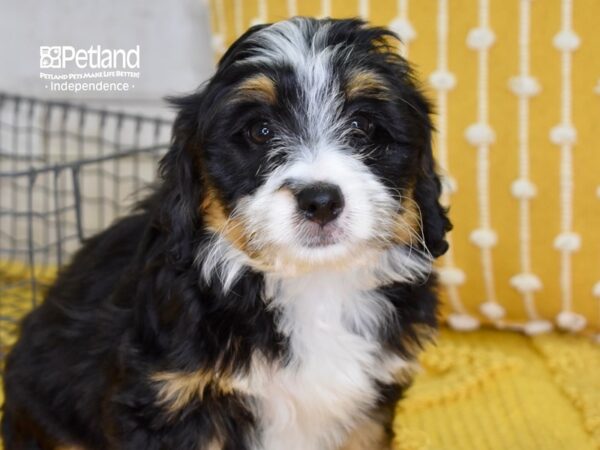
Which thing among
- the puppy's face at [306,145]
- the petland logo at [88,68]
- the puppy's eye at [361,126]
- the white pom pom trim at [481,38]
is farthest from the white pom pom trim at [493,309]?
the petland logo at [88,68]

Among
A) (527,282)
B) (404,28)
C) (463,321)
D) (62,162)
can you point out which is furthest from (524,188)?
(62,162)

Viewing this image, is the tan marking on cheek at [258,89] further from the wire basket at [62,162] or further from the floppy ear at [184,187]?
the wire basket at [62,162]

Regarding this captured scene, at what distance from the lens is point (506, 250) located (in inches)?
126

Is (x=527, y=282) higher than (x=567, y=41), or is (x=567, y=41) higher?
(x=567, y=41)

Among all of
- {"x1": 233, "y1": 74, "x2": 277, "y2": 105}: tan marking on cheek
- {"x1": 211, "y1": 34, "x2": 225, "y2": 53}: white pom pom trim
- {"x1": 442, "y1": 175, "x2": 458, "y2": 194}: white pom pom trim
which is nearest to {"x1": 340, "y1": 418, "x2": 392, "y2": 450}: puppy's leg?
{"x1": 233, "y1": 74, "x2": 277, "y2": 105}: tan marking on cheek

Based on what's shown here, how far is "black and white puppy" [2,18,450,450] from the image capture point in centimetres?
187

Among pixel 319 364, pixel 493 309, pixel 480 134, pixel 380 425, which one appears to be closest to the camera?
pixel 319 364

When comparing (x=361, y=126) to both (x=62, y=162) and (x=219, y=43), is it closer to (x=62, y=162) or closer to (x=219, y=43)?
(x=219, y=43)

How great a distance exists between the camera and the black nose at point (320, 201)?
1.76 meters

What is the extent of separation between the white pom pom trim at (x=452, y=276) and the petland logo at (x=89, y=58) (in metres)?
1.77

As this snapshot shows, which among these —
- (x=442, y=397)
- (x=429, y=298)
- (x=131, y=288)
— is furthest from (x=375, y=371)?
(x=442, y=397)

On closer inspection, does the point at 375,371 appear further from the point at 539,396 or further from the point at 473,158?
the point at 473,158

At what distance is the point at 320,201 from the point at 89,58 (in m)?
2.42

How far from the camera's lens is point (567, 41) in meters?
2.94
